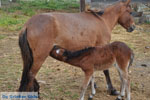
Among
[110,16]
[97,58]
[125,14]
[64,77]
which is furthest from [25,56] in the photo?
[125,14]

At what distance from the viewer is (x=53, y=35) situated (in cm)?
490

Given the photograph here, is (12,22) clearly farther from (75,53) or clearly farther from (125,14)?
(75,53)

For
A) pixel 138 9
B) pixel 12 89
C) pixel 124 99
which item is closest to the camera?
pixel 124 99

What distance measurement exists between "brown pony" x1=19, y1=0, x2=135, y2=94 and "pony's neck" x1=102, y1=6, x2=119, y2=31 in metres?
0.02

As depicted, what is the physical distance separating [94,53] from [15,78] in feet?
7.45

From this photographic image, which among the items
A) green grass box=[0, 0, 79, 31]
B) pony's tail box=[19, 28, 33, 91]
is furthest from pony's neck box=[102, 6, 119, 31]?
green grass box=[0, 0, 79, 31]

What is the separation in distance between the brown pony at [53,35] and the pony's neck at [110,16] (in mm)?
23

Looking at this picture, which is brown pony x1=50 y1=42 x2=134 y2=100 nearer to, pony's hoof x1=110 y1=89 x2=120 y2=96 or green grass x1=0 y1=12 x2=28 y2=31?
pony's hoof x1=110 y1=89 x2=120 y2=96

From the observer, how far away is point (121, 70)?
5.02 meters

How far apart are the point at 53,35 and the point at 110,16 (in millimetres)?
1684

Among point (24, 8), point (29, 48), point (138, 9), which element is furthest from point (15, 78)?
point (24, 8)

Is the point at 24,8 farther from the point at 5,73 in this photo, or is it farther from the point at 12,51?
the point at 5,73

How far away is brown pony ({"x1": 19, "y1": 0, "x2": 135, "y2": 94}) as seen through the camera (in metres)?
4.77

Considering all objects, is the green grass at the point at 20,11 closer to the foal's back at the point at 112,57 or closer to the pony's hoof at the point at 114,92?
the pony's hoof at the point at 114,92
